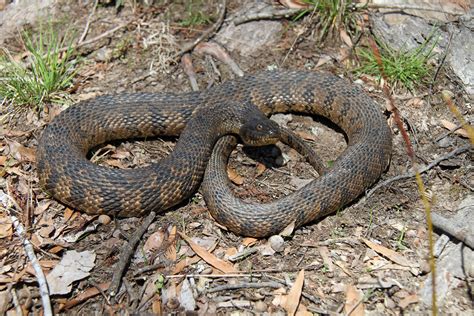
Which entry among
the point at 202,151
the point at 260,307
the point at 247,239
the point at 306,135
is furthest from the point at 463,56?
the point at 260,307

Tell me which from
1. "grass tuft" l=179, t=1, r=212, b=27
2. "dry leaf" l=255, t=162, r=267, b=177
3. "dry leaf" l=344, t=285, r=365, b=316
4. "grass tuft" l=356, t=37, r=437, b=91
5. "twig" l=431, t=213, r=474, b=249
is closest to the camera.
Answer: "dry leaf" l=344, t=285, r=365, b=316

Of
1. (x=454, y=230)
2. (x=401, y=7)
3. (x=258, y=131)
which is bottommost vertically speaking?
(x=454, y=230)

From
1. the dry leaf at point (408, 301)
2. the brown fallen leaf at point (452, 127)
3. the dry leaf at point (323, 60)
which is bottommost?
the dry leaf at point (408, 301)

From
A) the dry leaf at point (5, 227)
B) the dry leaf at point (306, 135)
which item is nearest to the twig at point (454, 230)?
the dry leaf at point (306, 135)

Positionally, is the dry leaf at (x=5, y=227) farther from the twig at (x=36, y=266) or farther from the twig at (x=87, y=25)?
the twig at (x=87, y=25)

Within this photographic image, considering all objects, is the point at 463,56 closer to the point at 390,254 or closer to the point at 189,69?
the point at 390,254

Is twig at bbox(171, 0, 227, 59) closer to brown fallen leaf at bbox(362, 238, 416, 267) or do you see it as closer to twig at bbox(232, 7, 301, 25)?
twig at bbox(232, 7, 301, 25)

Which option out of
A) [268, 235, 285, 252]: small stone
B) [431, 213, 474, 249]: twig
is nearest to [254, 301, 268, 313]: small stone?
[268, 235, 285, 252]: small stone
